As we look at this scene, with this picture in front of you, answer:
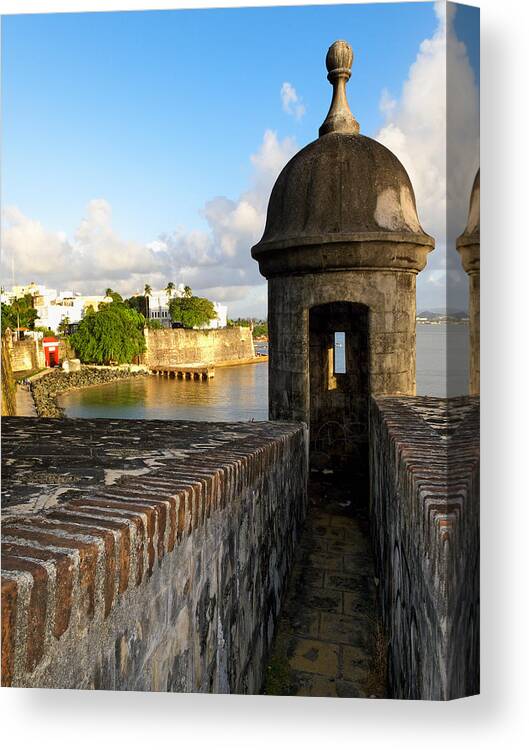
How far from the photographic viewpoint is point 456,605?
186cm

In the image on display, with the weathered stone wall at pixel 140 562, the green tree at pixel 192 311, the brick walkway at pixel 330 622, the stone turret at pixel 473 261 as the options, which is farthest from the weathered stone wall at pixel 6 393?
the green tree at pixel 192 311

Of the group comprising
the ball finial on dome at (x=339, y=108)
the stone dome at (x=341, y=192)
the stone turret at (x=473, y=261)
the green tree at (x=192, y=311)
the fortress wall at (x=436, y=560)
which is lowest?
the fortress wall at (x=436, y=560)

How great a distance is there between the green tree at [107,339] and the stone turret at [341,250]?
29.4 meters

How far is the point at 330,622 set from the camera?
150 inches

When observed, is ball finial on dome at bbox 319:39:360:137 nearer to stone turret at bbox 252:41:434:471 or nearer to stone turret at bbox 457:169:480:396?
stone turret at bbox 252:41:434:471

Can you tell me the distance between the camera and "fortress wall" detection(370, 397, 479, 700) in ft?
5.86

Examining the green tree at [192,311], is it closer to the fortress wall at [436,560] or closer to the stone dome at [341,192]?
the stone dome at [341,192]

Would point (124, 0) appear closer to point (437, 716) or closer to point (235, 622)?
point (235, 622)

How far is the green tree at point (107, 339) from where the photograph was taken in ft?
111

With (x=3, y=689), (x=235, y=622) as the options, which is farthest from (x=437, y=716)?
(x=3, y=689)

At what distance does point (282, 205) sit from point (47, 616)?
5.64m

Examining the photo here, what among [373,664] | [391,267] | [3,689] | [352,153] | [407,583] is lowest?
[373,664]

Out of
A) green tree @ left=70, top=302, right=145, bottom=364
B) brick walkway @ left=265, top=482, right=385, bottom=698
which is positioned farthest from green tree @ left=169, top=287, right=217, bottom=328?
brick walkway @ left=265, top=482, right=385, bottom=698

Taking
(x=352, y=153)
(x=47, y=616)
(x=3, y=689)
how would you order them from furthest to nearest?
(x=352, y=153)
(x=3, y=689)
(x=47, y=616)
